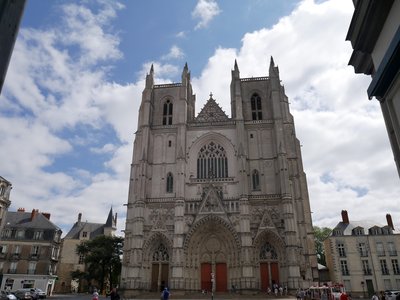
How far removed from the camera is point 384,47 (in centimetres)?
366

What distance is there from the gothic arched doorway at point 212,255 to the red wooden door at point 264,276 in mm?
2232

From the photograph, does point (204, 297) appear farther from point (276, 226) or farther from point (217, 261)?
point (276, 226)

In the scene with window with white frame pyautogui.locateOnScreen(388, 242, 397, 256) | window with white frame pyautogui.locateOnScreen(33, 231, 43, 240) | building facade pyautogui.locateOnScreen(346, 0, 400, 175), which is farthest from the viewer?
window with white frame pyautogui.locateOnScreen(33, 231, 43, 240)

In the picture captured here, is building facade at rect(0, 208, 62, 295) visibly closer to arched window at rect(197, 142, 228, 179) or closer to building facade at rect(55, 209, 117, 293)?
building facade at rect(55, 209, 117, 293)

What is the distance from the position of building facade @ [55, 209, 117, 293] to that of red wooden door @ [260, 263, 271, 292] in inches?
1133

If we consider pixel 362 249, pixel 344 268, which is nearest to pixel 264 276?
pixel 344 268

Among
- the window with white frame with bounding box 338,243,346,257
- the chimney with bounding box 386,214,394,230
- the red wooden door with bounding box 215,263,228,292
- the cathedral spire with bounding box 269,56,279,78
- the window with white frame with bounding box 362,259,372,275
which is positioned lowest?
the red wooden door with bounding box 215,263,228,292

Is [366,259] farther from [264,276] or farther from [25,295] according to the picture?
[25,295]

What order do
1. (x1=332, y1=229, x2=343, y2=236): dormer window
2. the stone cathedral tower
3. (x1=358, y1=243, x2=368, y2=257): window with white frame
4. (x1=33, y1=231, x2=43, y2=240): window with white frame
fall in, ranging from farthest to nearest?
(x1=33, y1=231, x2=43, y2=240): window with white frame, (x1=332, y1=229, x2=343, y2=236): dormer window, (x1=358, y1=243, x2=368, y2=257): window with white frame, the stone cathedral tower

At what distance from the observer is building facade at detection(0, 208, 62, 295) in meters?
36.9

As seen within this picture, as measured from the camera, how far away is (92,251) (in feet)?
123

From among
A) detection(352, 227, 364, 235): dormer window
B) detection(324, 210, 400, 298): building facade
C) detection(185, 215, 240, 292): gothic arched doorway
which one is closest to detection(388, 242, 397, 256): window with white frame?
detection(324, 210, 400, 298): building facade

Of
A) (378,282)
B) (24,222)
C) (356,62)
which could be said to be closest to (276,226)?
(378,282)

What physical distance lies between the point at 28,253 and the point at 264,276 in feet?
89.9
